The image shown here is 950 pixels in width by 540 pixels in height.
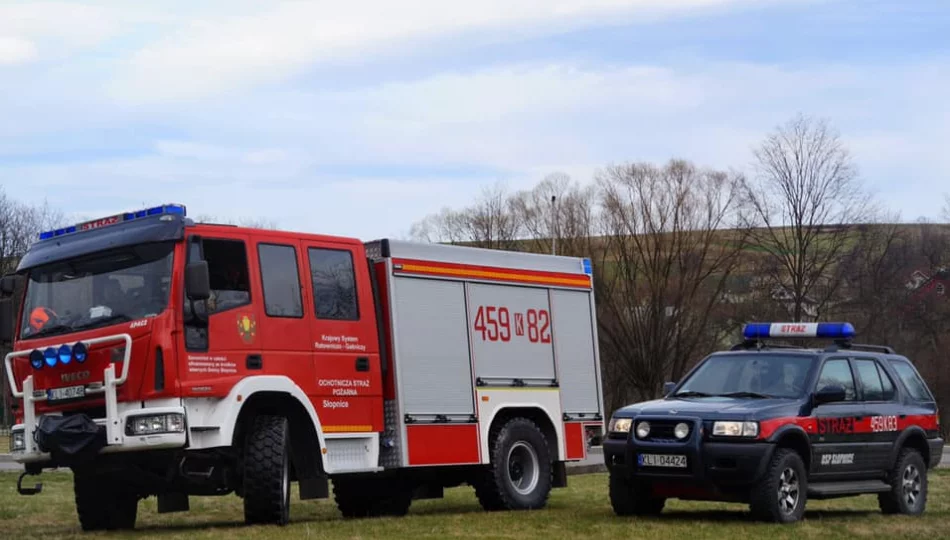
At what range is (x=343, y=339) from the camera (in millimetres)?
13461

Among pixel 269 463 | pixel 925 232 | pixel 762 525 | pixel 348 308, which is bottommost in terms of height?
pixel 762 525

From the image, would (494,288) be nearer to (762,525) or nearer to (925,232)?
(762,525)

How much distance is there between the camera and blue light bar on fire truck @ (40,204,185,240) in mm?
12219

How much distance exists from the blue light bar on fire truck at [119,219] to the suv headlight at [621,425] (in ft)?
15.2

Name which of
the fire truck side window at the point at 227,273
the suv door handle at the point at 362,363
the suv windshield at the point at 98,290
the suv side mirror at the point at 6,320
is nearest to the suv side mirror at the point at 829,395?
the suv door handle at the point at 362,363

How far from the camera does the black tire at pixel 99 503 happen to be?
13133 mm

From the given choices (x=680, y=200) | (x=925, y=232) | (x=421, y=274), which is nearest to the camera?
(x=421, y=274)

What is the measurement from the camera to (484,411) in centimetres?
1507

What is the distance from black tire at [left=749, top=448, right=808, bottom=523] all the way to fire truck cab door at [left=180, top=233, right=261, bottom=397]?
4.73 metres

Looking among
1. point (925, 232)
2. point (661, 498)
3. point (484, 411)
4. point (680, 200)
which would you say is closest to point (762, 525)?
point (661, 498)

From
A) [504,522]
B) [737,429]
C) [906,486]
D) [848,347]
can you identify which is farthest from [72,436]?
[906,486]

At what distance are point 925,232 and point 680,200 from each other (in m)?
17.4

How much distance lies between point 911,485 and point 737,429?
3254mm

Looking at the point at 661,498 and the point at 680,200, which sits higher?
the point at 680,200
